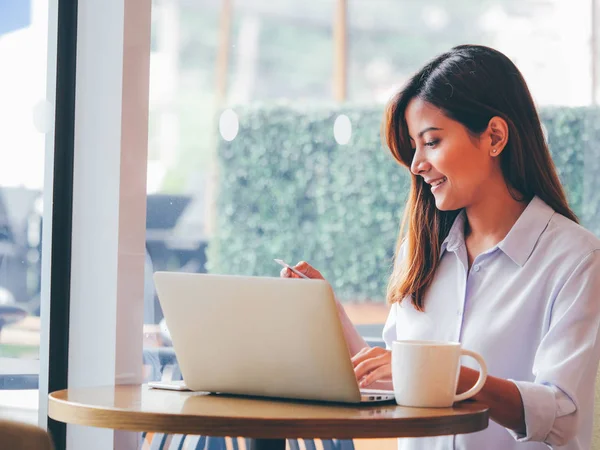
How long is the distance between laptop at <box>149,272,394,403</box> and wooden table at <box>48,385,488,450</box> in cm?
3

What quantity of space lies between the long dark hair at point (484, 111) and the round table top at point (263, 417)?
1.76 feet

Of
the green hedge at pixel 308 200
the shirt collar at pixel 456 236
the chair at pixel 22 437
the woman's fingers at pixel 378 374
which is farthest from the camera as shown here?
the green hedge at pixel 308 200

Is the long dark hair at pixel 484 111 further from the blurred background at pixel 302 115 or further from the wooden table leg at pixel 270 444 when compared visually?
the blurred background at pixel 302 115

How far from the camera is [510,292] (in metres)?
1.62

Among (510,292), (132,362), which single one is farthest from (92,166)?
(510,292)

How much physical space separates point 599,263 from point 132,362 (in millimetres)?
1115

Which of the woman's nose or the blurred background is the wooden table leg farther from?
the blurred background

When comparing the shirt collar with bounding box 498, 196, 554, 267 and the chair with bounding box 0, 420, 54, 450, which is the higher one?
the shirt collar with bounding box 498, 196, 554, 267

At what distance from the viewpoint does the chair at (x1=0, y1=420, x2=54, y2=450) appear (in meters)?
1.01

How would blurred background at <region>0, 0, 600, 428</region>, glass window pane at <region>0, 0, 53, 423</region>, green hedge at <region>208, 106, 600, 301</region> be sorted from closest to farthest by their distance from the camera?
1. glass window pane at <region>0, 0, 53, 423</region>
2. blurred background at <region>0, 0, 600, 428</region>
3. green hedge at <region>208, 106, 600, 301</region>

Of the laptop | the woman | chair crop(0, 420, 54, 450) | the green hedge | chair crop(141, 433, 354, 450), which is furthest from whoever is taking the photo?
the green hedge

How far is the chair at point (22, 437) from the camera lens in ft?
3.31

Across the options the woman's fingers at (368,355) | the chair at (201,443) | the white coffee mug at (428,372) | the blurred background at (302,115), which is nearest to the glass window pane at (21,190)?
the chair at (201,443)

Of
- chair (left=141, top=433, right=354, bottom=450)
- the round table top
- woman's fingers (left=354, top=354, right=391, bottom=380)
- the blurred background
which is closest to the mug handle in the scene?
the round table top
